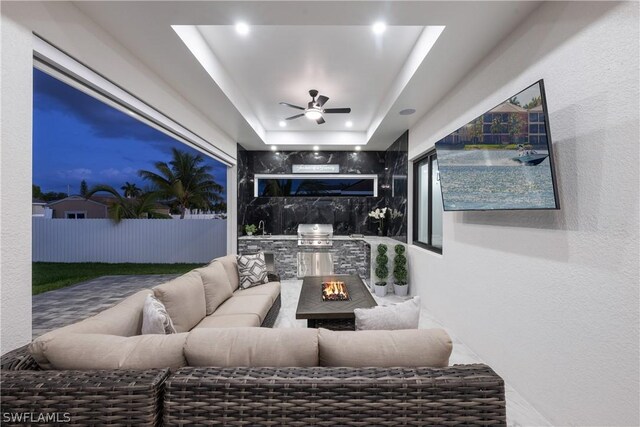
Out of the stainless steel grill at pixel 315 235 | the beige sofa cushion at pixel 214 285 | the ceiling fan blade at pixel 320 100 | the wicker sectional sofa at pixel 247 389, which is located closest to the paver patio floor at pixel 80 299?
the beige sofa cushion at pixel 214 285

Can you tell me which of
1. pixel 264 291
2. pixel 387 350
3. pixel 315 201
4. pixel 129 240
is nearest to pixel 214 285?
pixel 264 291

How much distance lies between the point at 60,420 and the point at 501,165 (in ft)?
8.86

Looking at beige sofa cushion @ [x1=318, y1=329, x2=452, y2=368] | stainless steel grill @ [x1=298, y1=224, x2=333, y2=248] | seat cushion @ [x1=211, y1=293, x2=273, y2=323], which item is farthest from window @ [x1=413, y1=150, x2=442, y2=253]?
beige sofa cushion @ [x1=318, y1=329, x2=452, y2=368]

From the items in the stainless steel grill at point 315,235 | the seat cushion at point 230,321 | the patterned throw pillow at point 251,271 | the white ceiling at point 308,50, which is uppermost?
the white ceiling at point 308,50

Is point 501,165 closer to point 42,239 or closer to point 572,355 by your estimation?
point 572,355

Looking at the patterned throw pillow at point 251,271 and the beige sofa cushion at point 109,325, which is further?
the patterned throw pillow at point 251,271

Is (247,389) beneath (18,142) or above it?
beneath

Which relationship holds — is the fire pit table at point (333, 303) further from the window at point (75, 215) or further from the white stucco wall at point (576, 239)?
the window at point (75, 215)

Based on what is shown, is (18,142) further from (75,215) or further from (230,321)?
(75,215)

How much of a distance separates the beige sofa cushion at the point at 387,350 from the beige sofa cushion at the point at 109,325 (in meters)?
1.23

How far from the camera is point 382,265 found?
4441 mm

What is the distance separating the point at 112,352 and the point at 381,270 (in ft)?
12.6

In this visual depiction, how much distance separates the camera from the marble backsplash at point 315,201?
5801 millimetres

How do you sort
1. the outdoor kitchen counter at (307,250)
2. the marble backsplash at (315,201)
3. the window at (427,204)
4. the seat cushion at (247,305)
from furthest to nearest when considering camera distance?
the marble backsplash at (315,201) → the outdoor kitchen counter at (307,250) → the window at (427,204) → the seat cushion at (247,305)
